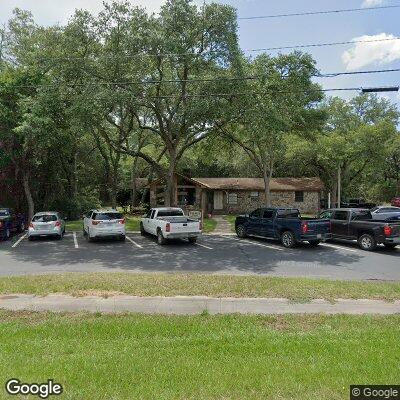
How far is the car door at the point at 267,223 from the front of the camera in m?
18.9

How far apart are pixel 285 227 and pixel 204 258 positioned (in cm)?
478

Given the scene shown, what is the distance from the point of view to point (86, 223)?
20.3 m

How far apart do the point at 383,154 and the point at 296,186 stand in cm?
849

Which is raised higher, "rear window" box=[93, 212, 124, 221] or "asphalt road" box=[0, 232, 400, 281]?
"rear window" box=[93, 212, 124, 221]

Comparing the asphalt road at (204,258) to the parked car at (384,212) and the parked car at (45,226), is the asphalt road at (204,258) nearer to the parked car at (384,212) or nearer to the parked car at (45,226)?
the parked car at (45,226)

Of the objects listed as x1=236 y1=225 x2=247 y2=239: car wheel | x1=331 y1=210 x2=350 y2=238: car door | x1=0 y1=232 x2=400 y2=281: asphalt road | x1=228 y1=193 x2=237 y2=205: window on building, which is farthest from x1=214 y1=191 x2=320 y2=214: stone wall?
x1=331 y1=210 x2=350 y2=238: car door

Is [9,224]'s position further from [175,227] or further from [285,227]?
[285,227]

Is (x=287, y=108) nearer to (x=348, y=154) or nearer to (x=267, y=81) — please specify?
(x=267, y=81)

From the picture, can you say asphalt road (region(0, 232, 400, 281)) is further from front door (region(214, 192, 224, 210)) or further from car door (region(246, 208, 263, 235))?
front door (region(214, 192, 224, 210))

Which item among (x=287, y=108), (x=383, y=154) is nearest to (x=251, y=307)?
(x=287, y=108)

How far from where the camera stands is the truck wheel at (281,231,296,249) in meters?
17.5

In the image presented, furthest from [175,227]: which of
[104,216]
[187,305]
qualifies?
[187,305]

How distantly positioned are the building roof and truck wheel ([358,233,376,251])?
847 inches

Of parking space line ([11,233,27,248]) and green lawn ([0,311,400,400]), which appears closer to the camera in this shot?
green lawn ([0,311,400,400])
